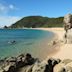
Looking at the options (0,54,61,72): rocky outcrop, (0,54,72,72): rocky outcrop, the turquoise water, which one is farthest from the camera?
the turquoise water

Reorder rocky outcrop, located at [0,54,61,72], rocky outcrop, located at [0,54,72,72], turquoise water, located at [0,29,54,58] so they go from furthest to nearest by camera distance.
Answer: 1. turquoise water, located at [0,29,54,58]
2. rocky outcrop, located at [0,54,61,72]
3. rocky outcrop, located at [0,54,72,72]

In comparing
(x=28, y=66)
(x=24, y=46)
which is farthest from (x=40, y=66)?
(x=24, y=46)

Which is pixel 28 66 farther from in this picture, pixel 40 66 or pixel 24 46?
pixel 24 46

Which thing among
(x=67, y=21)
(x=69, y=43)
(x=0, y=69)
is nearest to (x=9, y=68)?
(x=0, y=69)

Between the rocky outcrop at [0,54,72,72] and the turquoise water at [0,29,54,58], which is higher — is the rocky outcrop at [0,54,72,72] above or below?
above

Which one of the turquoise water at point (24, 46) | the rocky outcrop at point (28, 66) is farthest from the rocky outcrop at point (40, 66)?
the turquoise water at point (24, 46)

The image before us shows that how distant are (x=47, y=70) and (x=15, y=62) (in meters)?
2.85

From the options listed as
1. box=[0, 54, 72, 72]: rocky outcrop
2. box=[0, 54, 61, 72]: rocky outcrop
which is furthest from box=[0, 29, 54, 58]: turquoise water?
box=[0, 54, 72, 72]: rocky outcrop

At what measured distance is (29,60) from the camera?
1465 centimetres

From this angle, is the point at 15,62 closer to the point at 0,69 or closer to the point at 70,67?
the point at 0,69

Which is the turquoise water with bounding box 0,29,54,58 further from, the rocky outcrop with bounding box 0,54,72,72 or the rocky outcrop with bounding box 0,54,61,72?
the rocky outcrop with bounding box 0,54,72,72

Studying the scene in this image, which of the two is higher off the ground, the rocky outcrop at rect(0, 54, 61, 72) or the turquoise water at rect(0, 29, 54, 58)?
the rocky outcrop at rect(0, 54, 61, 72)

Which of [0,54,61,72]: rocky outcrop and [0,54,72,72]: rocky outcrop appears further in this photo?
[0,54,61,72]: rocky outcrop

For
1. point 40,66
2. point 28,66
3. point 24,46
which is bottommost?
point 24,46
